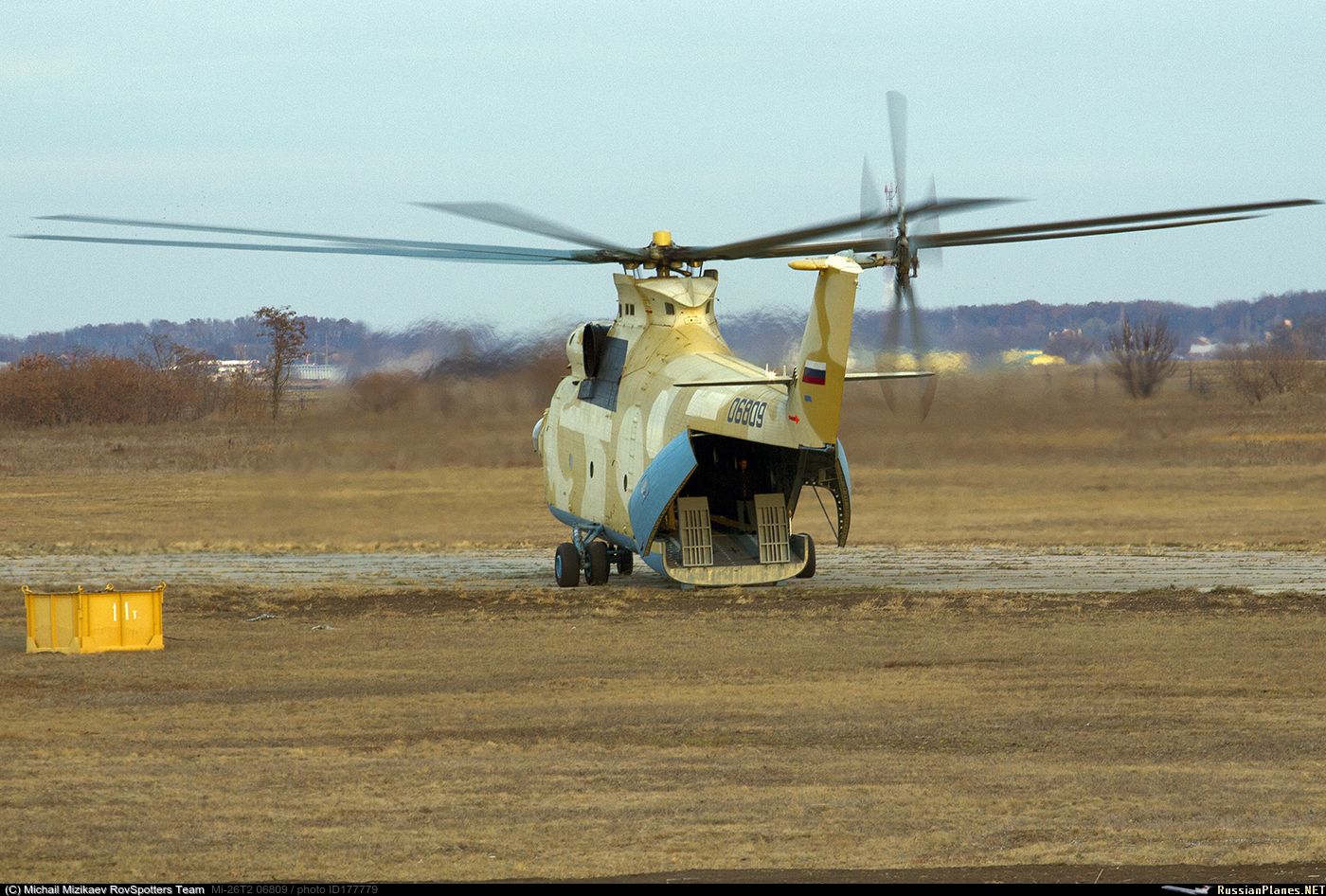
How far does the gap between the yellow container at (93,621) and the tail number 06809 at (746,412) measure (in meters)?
8.65

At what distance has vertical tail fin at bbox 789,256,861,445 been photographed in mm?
20109

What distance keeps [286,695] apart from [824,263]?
9.28 metres

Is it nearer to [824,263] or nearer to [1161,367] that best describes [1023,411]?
[1161,367]

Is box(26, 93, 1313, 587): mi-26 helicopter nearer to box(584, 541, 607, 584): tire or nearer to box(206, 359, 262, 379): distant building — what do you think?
box(584, 541, 607, 584): tire

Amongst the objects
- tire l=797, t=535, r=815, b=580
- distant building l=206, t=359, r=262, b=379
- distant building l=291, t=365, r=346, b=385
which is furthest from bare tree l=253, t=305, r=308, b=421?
tire l=797, t=535, r=815, b=580

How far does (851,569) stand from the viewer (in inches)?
1126

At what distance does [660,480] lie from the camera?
2320 centimetres

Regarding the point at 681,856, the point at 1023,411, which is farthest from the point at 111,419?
the point at 681,856

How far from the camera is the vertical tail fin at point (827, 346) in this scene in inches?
792

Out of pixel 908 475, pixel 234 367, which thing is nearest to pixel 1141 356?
pixel 908 475

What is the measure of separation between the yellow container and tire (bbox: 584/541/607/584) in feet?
28.2

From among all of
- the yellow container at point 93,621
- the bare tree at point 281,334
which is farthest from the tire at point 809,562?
the bare tree at point 281,334

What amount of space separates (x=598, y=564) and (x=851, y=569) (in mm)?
5592

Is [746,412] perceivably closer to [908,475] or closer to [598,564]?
[598,564]
